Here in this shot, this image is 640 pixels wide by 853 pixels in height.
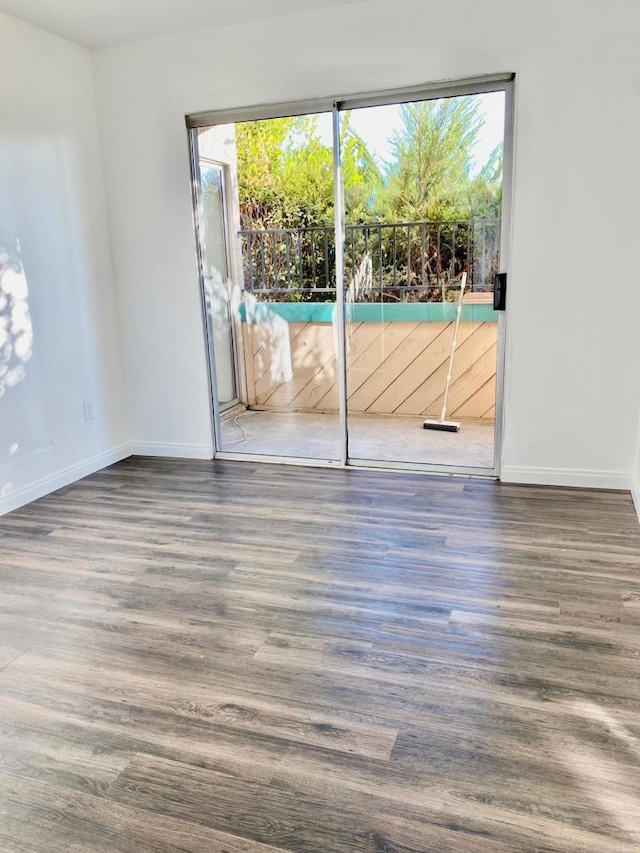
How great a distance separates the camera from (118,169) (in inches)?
166

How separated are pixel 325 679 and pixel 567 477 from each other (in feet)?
7.35

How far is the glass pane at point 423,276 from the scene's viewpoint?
3605 mm

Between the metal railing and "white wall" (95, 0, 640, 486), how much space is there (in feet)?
0.95

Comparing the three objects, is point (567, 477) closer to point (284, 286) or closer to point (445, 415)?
point (445, 415)

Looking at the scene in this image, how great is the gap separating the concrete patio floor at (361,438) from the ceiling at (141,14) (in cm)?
242

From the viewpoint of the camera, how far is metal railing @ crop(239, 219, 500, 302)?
3691 mm

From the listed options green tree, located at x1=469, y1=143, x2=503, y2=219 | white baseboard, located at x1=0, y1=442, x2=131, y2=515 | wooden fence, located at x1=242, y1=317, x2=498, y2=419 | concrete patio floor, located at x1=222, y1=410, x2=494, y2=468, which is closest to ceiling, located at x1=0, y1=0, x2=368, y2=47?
green tree, located at x1=469, y1=143, x2=503, y2=219

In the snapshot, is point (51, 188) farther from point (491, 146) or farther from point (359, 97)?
point (491, 146)

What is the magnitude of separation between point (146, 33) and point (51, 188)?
3.61 ft

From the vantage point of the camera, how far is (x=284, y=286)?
4203 millimetres

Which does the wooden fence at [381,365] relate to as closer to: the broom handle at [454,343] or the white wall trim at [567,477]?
the broom handle at [454,343]

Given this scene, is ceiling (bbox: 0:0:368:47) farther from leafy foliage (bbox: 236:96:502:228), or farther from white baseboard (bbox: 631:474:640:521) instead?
white baseboard (bbox: 631:474:640:521)

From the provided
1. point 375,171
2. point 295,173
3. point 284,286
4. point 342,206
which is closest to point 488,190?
point 375,171

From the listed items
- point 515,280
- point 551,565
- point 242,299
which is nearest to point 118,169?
point 242,299
